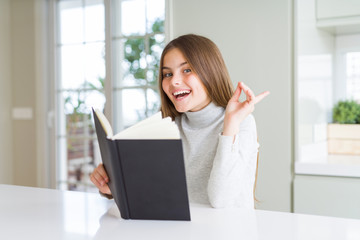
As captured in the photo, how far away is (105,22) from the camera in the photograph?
3.26 metres

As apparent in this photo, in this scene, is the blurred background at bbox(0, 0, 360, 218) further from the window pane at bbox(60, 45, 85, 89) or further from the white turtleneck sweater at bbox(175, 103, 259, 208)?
the white turtleneck sweater at bbox(175, 103, 259, 208)

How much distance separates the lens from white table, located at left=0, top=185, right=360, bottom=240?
33.5 inches

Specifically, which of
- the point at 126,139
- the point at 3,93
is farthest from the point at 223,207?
the point at 3,93

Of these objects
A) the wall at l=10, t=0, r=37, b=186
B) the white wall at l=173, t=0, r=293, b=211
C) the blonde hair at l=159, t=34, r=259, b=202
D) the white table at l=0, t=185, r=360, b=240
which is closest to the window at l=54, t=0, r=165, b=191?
the wall at l=10, t=0, r=37, b=186

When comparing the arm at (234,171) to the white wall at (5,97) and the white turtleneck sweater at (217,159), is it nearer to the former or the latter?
the white turtleneck sweater at (217,159)

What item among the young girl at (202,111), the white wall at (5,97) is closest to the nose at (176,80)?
the young girl at (202,111)

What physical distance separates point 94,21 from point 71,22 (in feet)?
0.93

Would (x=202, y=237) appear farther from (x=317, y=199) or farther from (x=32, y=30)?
(x=32, y=30)

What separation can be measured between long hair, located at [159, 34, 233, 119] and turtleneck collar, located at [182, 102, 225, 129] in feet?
0.08

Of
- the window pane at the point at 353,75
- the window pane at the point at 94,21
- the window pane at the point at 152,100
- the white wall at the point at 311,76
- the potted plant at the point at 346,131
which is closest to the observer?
the white wall at the point at 311,76

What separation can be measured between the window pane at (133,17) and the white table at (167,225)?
2.35 metres

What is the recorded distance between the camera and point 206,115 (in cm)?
147

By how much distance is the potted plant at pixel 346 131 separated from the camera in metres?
2.52

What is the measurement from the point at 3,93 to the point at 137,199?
3.23m
